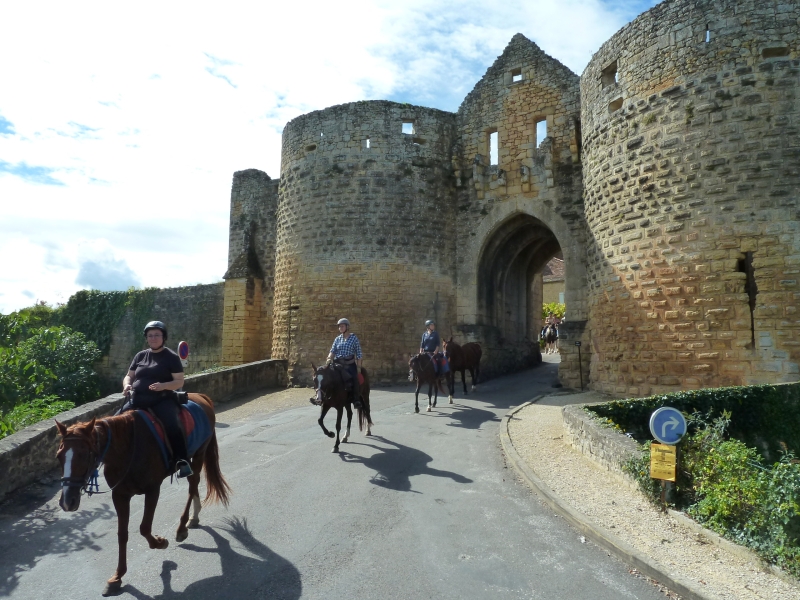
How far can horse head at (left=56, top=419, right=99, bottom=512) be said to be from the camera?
3.78 m

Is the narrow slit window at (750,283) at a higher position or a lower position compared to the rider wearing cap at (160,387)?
higher

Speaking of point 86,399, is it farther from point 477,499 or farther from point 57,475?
point 477,499

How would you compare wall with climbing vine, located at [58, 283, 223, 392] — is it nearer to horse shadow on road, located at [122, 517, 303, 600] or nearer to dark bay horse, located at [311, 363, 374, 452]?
dark bay horse, located at [311, 363, 374, 452]

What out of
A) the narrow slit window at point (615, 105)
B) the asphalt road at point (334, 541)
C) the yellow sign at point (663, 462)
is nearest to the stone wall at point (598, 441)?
the yellow sign at point (663, 462)

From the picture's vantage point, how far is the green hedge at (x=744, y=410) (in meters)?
8.27

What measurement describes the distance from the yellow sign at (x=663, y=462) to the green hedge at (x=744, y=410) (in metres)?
2.64

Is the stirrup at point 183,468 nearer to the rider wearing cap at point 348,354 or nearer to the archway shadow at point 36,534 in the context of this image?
the archway shadow at point 36,534

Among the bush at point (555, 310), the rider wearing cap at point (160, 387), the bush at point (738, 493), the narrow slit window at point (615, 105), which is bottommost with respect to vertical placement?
the bush at point (738, 493)

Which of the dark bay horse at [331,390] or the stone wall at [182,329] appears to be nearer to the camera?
the dark bay horse at [331,390]

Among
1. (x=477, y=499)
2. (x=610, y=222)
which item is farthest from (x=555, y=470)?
(x=610, y=222)

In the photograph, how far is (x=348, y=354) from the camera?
8.50 m

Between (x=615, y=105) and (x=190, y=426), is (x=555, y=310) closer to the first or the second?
(x=615, y=105)

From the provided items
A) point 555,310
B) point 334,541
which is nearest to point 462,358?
point 334,541

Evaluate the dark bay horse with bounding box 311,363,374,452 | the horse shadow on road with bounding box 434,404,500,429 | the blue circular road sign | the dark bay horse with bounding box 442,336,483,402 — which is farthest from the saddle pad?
the dark bay horse with bounding box 442,336,483,402
